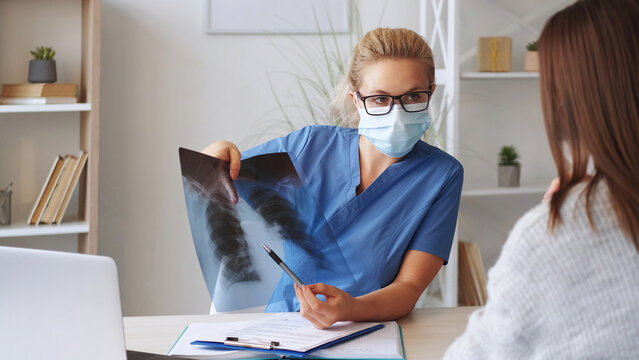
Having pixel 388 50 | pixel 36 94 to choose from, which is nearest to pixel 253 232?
pixel 388 50

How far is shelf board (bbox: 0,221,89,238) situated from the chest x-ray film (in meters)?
1.01

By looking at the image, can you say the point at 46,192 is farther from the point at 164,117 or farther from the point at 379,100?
the point at 379,100

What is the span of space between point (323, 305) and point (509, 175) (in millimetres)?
1739

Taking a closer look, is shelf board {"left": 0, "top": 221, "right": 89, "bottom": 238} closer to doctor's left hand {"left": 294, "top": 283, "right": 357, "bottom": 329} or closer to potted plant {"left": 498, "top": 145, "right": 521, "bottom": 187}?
doctor's left hand {"left": 294, "top": 283, "right": 357, "bottom": 329}

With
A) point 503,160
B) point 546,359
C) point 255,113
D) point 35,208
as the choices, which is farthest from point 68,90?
point 546,359

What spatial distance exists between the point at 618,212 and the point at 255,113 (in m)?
2.12

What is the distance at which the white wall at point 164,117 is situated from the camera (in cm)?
257

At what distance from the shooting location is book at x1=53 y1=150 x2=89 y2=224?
2.33 metres

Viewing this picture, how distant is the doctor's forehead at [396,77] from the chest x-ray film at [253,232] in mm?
283

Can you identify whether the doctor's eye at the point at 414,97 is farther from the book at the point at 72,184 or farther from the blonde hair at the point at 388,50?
the book at the point at 72,184

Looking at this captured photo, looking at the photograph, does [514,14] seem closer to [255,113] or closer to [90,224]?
[255,113]

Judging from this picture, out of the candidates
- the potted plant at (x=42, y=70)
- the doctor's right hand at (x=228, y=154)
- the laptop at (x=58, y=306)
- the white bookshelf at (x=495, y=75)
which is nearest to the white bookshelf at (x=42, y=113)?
the potted plant at (x=42, y=70)

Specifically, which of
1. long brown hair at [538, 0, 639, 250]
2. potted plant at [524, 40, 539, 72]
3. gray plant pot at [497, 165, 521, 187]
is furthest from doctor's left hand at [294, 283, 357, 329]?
potted plant at [524, 40, 539, 72]

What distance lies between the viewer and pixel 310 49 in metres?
2.70
